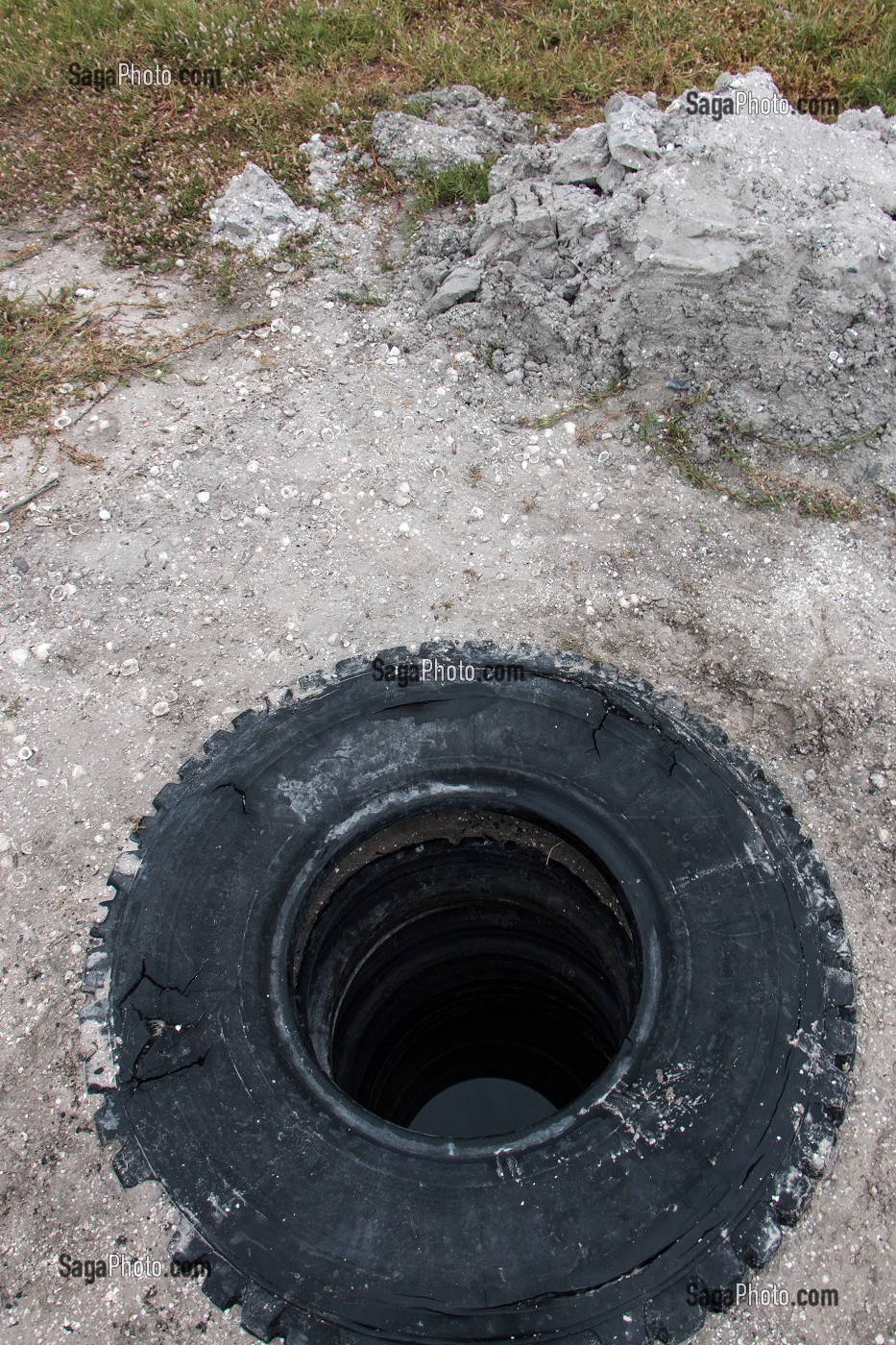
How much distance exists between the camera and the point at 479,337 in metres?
5.33

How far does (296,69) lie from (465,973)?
22.2 ft

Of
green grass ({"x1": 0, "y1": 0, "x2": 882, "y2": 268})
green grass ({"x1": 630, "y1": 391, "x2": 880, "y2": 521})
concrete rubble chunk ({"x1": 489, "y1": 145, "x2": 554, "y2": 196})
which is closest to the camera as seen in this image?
green grass ({"x1": 630, "y1": 391, "x2": 880, "y2": 521})

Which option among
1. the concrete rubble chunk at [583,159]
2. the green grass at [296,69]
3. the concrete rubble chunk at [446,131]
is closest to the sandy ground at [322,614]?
the concrete rubble chunk at [583,159]

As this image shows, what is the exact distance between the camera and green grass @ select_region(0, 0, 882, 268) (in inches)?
259

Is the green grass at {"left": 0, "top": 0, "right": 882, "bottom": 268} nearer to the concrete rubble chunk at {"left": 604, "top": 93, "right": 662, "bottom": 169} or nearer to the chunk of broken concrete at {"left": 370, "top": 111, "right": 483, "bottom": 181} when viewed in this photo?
the chunk of broken concrete at {"left": 370, "top": 111, "right": 483, "bottom": 181}

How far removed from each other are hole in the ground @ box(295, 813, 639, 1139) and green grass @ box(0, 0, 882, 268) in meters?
4.67

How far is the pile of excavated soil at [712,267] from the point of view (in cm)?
482

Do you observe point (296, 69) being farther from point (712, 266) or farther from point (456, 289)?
point (712, 266)

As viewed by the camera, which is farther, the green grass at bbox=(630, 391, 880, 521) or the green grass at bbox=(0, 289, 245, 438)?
the green grass at bbox=(0, 289, 245, 438)

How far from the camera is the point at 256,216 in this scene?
20.2ft

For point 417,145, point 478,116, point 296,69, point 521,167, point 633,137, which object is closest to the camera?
point 633,137

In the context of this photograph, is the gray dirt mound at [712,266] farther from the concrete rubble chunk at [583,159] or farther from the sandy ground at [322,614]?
the sandy ground at [322,614]

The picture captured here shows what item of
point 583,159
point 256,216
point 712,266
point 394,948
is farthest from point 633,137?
point 394,948

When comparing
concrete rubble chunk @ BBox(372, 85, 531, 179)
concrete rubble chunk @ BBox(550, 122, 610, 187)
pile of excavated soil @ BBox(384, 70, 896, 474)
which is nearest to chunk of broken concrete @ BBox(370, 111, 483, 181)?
concrete rubble chunk @ BBox(372, 85, 531, 179)
